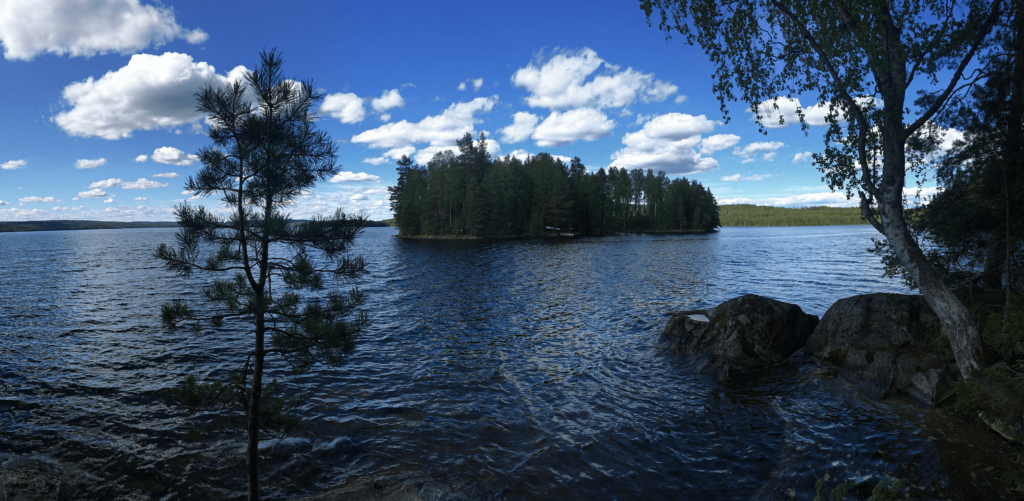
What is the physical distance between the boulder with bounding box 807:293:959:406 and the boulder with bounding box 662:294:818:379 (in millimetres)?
928

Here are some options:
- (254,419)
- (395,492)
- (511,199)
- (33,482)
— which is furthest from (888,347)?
(511,199)

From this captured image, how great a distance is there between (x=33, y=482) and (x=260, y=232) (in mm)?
6430

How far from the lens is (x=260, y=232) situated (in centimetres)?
646

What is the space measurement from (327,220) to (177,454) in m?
6.58

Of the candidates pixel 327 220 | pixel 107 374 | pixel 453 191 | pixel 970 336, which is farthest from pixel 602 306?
pixel 453 191

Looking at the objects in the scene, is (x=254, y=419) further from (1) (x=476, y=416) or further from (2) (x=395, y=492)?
(1) (x=476, y=416)

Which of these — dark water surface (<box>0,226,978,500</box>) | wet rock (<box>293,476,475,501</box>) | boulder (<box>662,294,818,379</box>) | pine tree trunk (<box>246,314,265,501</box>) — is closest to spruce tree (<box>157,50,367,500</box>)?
pine tree trunk (<box>246,314,265,501</box>)

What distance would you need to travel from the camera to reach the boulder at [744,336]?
45.0 feet

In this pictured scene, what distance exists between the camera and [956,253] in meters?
11.5

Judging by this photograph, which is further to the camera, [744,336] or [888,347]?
[744,336]

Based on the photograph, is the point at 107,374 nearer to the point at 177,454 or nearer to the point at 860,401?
the point at 177,454

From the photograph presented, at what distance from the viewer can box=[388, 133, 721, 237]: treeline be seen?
315 ft

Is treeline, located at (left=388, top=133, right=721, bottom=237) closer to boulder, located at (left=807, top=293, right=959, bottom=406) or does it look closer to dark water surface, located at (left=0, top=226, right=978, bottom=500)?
dark water surface, located at (left=0, top=226, right=978, bottom=500)

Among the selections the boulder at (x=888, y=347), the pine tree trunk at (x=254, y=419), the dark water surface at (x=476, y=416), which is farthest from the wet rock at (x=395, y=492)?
the boulder at (x=888, y=347)
